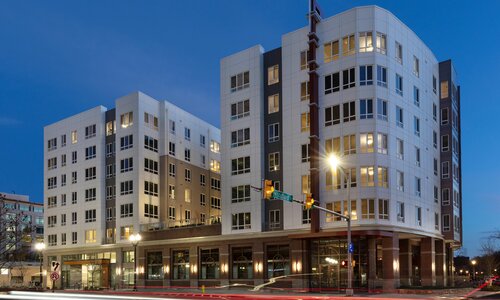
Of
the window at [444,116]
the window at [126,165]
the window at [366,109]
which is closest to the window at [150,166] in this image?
the window at [126,165]

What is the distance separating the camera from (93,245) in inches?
3147

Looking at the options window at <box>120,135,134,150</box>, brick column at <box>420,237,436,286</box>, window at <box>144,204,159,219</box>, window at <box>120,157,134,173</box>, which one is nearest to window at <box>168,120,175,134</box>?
window at <box>120,135,134,150</box>

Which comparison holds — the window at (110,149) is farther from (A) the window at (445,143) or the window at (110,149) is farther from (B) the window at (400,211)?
(A) the window at (445,143)

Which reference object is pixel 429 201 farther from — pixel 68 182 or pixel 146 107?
pixel 68 182

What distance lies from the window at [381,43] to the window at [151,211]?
38292 mm

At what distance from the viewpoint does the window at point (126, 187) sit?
76812mm

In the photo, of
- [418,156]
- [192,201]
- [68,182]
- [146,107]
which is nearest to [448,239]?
[418,156]

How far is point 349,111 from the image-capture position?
5547 centimetres

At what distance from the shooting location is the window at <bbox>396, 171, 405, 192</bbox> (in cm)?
5565

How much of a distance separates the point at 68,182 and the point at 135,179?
16.0 metres

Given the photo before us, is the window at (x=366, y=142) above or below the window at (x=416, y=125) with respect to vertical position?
below

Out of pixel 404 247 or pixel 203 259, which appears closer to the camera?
pixel 404 247

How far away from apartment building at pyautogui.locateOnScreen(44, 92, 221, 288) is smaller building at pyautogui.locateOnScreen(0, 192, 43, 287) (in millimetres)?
6889

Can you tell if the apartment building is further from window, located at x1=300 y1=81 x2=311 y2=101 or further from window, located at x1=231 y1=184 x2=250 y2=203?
window, located at x1=300 y1=81 x2=311 y2=101
